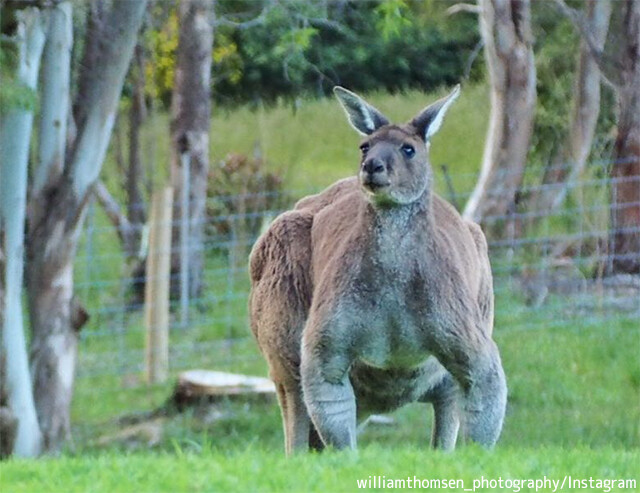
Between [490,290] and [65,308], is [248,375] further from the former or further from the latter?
[490,290]

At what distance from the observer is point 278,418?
1241cm

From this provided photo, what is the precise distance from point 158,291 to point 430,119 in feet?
22.9

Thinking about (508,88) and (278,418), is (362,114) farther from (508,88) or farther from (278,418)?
(508,88)

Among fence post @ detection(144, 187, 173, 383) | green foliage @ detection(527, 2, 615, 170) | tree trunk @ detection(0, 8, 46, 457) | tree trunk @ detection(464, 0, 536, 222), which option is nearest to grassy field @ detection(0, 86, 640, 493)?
fence post @ detection(144, 187, 173, 383)

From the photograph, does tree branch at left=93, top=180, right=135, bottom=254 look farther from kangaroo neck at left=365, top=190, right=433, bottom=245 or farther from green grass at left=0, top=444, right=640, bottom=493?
green grass at left=0, top=444, right=640, bottom=493

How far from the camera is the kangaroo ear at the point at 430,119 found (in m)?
A: 7.68

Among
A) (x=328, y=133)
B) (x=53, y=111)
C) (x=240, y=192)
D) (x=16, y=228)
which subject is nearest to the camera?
(x=16, y=228)

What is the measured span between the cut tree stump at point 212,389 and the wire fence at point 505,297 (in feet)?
3.52

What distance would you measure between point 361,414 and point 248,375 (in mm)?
5625

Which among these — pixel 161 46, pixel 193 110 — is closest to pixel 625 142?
pixel 193 110

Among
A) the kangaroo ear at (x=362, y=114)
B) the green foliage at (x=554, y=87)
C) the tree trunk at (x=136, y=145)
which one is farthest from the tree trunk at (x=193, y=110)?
the kangaroo ear at (x=362, y=114)

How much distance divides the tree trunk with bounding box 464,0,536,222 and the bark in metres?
5.39

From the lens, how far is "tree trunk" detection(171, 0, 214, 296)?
16.7 m

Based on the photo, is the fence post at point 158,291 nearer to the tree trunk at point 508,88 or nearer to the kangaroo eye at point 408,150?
the tree trunk at point 508,88
